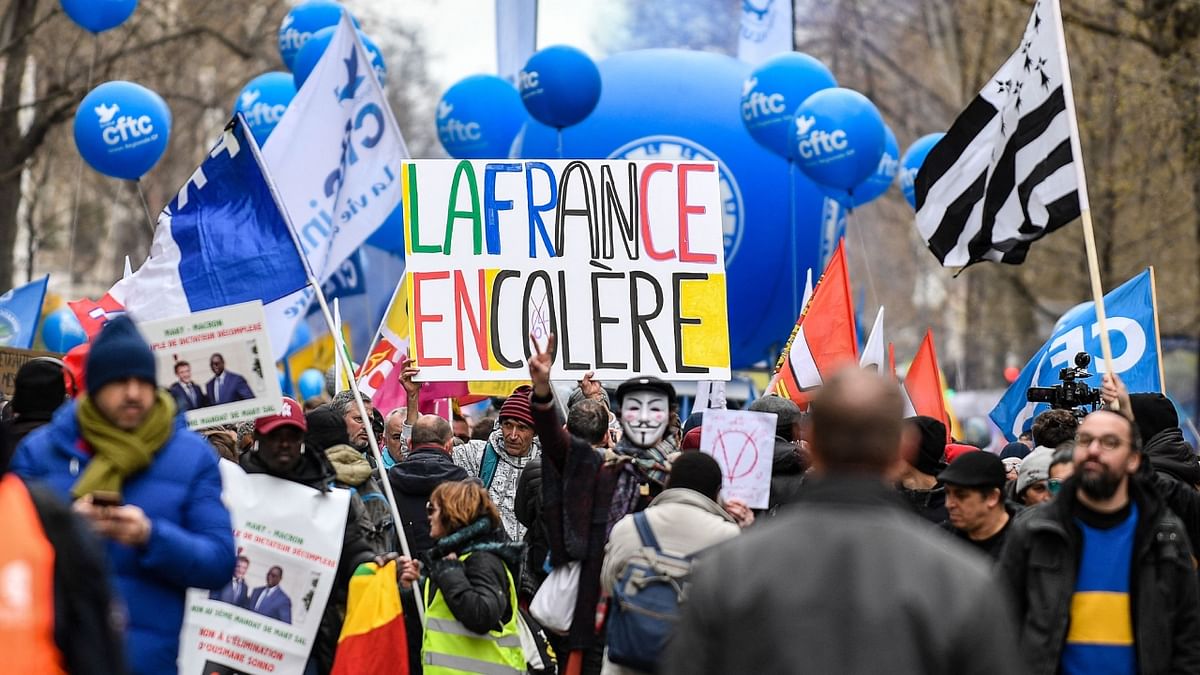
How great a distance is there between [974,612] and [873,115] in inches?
511

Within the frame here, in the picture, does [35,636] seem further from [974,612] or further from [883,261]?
[883,261]

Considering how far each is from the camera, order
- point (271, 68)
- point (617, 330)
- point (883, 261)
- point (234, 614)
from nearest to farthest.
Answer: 1. point (234, 614)
2. point (617, 330)
3. point (271, 68)
4. point (883, 261)

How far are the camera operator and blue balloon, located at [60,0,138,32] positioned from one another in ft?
36.5

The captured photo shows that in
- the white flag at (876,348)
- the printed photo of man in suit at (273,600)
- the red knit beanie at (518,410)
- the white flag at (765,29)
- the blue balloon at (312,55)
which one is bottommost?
the printed photo of man in suit at (273,600)

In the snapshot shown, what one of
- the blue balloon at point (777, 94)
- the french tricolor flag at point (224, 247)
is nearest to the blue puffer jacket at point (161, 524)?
the french tricolor flag at point (224, 247)

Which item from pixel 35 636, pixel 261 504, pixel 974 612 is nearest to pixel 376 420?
pixel 261 504

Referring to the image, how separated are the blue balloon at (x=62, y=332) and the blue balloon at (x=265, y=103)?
2.61 meters

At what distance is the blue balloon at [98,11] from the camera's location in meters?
16.3

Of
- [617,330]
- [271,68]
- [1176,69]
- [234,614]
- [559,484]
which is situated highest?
[271,68]

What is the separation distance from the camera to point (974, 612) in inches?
137

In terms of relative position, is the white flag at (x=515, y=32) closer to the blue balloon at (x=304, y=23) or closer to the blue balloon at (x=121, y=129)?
the blue balloon at (x=304, y=23)

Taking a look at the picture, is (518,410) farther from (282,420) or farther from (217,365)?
(217,365)

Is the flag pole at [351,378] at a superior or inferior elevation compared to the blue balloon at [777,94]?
inferior

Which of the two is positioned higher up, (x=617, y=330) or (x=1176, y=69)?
(x=1176, y=69)
